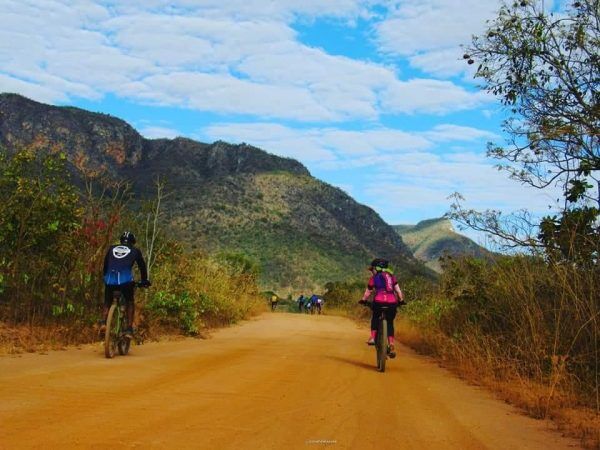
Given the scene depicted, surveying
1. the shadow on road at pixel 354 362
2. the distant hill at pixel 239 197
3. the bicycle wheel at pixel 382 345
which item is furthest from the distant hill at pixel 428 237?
the bicycle wheel at pixel 382 345

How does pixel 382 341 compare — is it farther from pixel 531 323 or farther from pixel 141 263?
pixel 141 263

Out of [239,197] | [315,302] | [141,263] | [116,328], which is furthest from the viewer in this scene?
[239,197]

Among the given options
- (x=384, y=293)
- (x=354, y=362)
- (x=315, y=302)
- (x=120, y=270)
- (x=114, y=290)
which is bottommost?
(x=315, y=302)

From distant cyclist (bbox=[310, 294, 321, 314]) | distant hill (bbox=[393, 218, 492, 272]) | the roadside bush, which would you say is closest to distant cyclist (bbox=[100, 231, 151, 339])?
the roadside bush

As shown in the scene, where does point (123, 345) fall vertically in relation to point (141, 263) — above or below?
below

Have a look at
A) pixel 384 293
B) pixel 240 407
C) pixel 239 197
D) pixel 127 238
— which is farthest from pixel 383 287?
pixel 239 197

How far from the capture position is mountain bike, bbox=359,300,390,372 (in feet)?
35.8

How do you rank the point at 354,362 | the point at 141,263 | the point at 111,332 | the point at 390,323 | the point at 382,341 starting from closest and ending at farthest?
the point at 111,332 < the point at 382,341 < the point at 141,263 < the point at 390,323 < the point at 354,362

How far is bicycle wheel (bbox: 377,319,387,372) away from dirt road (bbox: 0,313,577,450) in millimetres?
238

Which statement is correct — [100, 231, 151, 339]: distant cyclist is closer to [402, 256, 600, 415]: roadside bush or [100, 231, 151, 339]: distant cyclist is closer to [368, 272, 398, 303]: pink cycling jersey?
[368, 272, 398, 303]: pink cycling jersey

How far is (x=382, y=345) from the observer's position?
36.2 ft

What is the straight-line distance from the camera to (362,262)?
266ft

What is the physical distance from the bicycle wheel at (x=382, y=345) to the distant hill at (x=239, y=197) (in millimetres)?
51271

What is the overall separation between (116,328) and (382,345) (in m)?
4.63
